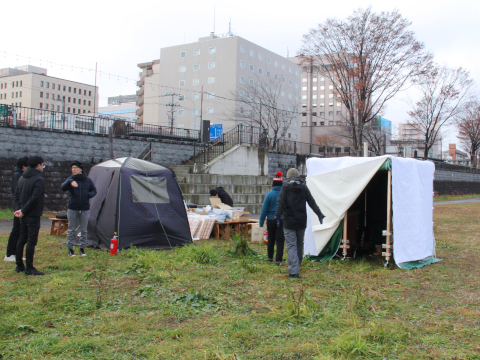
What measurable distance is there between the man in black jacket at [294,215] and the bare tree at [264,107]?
32.0 metres

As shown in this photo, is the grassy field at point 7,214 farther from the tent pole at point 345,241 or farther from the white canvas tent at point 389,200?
the tent pole at point 345,241

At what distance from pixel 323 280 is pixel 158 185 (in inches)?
174

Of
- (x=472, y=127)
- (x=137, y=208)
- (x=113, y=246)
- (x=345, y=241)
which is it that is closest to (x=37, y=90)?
(x=472, y=127)

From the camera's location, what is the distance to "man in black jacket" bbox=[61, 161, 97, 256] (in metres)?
7.70

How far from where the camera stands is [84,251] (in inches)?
316

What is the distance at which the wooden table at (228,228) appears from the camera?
10531 millimetres

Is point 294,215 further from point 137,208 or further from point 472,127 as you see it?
point 472,127

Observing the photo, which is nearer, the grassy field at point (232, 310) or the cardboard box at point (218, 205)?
the grassy field at point (232, 310)

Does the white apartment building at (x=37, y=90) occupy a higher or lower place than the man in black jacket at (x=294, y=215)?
higher

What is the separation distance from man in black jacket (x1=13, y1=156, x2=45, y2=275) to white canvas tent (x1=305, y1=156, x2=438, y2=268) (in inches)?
183

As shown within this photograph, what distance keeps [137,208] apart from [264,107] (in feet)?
151

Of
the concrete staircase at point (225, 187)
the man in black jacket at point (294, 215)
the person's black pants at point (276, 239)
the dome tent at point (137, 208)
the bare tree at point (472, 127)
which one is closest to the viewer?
the man in black jacket at point (294, 215)

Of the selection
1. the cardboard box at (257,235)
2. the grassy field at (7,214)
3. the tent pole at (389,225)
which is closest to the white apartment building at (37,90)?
the grassy field at (7,214)

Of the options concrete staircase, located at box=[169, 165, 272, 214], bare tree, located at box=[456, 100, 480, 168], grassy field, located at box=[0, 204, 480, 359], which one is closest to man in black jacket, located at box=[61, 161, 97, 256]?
grassy field, located at box=[0, 204, 480, 359]
